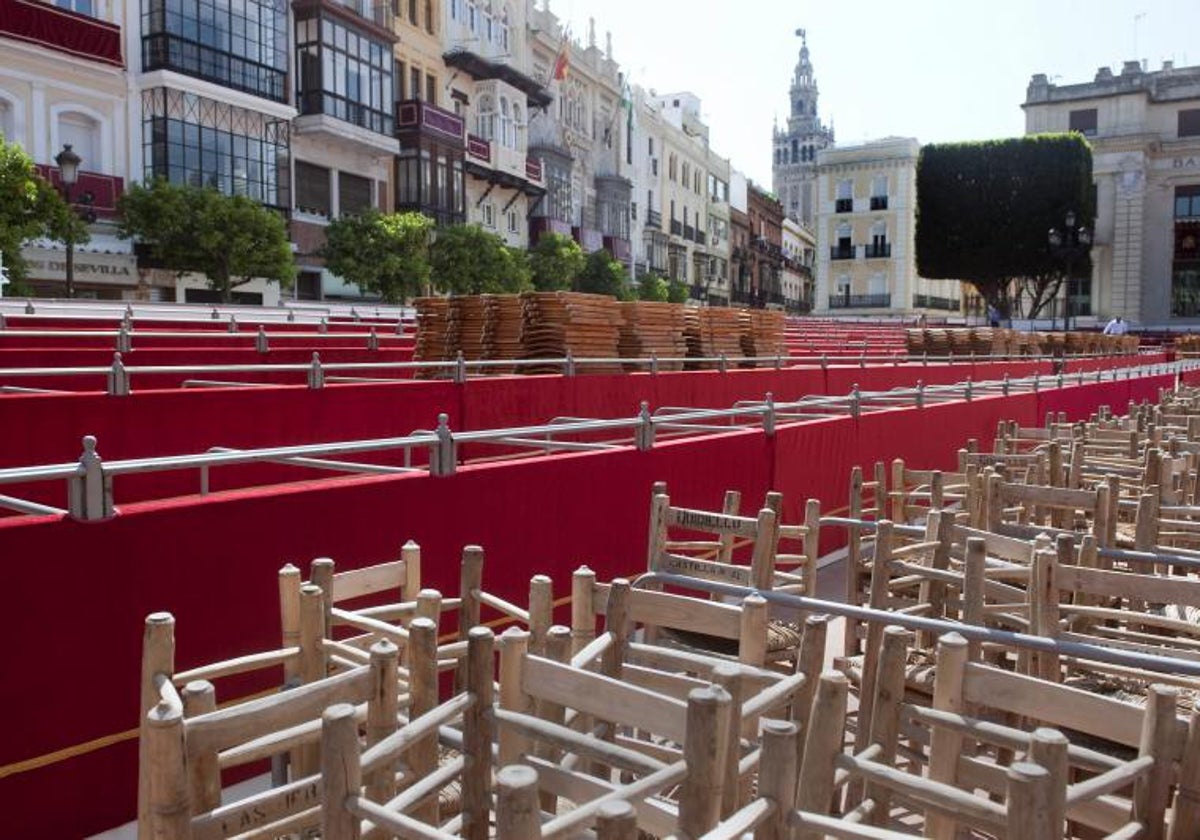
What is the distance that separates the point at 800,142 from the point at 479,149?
441 feet

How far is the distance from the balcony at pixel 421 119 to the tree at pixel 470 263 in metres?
6.48

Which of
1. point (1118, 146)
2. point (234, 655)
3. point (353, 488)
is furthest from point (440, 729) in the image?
point (1118, 146)

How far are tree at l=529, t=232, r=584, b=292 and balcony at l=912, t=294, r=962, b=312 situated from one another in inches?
1948

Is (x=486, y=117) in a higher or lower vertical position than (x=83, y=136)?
higher

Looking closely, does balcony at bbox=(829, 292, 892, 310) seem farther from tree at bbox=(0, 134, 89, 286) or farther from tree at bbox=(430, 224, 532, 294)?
tree at bbox=(0, 134, 89, 286)

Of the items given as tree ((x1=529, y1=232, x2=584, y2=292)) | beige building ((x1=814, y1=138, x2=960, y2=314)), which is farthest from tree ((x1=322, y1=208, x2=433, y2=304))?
beige building ((x1=814, y1=138, x2=960, y2=314))

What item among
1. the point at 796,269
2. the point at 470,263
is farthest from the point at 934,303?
the point at 470,263

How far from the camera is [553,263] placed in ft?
140

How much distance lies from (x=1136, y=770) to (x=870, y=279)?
85.1 meters

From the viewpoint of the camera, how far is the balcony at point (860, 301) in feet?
273

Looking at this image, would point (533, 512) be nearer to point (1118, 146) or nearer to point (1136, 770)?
point (1136, 770)

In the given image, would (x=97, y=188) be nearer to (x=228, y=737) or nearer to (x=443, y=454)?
(x=443, y=454)

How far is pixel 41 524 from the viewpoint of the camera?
3.91 metres

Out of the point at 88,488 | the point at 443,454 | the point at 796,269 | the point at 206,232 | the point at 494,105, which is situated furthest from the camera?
the point at 796,269
